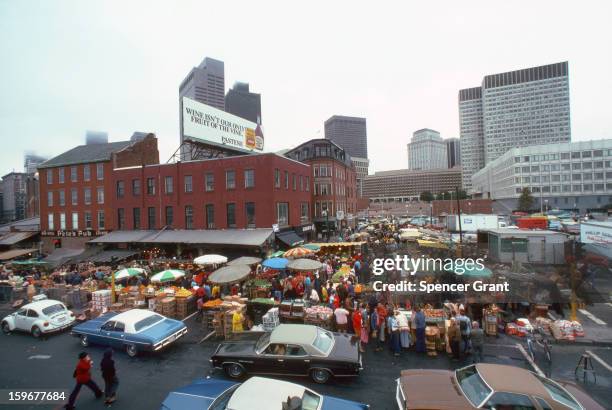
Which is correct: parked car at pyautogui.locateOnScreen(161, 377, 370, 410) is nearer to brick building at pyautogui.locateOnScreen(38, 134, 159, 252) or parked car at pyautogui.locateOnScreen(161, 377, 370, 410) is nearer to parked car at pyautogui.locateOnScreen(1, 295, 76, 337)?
parked car at pyautogui.locateOnScreen(1, 295, 76, 337)

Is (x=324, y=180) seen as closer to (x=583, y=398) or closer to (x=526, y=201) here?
(x=583, y=398)

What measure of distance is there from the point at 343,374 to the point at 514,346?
6.99 meters

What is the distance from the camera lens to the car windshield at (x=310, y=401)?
19.9 ft

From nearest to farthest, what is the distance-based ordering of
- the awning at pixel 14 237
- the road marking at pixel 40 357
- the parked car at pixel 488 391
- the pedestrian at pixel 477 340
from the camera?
the parked car at pixel 488 391, the pedestrian at pixel 477 340, the road marking at pixel 40 357, the awning at pixel 14 237

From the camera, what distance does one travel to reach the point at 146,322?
11.4 metres

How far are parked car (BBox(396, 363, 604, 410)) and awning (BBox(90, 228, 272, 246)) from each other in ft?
58.6

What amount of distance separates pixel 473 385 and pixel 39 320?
1653cm

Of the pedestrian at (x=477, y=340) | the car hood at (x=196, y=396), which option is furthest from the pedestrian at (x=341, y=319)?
the car hood at (x=196, y=396)

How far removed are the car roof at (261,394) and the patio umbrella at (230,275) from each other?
30.2ft

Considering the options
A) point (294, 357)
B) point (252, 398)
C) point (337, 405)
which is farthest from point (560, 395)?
point (252, 398)

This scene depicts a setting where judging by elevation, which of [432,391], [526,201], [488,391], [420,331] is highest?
[526,201]

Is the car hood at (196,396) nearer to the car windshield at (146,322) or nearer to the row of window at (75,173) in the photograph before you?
the car windshield at (146,322)

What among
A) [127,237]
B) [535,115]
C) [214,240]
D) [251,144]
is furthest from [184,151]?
[535,115]

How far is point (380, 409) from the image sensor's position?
25.0 feet
